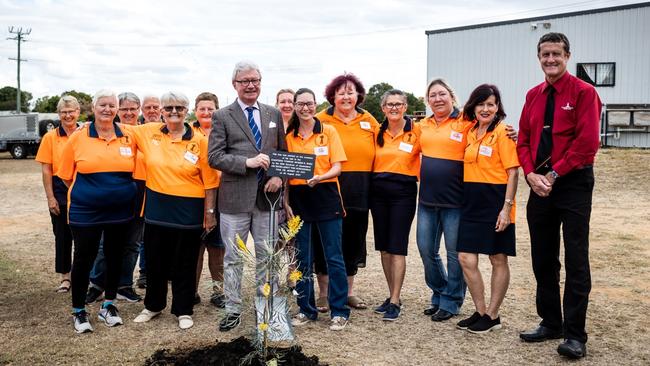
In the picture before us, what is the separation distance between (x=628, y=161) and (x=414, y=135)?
15.9 m

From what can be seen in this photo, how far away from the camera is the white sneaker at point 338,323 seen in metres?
5.29

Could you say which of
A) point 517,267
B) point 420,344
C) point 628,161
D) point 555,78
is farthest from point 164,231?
point 628,161

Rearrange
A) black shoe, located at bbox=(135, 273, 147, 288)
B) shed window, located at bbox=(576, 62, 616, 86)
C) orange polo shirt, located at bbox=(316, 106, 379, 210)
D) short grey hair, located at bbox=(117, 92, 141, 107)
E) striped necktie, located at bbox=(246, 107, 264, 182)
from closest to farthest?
1. striped necktie, located at bbox=(246, 107, 264, 182)
2. orange polo shirt, located at bbox=(316, 106, 379, 210)
3. short grey hair, located at bbox=(117, 92, 141, 107)
4. black shoe, located at bbox=(135, 273, 147, 288)
5. shed window, located at bbox=(576, 62, 616, 86)

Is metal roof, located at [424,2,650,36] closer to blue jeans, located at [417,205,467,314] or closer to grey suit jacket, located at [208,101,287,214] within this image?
blue jeans, located at [417,205,467,314]

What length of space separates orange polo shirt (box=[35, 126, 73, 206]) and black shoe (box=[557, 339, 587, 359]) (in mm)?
4934

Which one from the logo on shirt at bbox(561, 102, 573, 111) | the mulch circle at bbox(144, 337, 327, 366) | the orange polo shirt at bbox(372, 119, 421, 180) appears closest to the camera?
the mulch circle at bbox(144, 337, 327, 366)

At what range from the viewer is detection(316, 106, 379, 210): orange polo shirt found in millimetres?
5590

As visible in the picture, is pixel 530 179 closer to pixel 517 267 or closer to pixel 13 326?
pixel 517 267

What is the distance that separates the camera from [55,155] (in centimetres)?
631

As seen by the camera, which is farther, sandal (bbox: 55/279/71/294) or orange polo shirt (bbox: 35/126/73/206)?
sandal (bbox: 55/279/71/294)

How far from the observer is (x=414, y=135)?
5.53 m

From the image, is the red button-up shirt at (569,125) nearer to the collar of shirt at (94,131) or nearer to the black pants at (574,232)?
the black pants at (574,232)

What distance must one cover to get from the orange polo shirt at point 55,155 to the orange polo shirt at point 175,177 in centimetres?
159

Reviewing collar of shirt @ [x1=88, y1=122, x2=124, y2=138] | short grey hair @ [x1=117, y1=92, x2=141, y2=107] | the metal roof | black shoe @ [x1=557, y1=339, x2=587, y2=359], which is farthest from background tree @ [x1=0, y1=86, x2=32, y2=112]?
black shoe @ [x1=557, y1=339, x2=587, y2=359]
